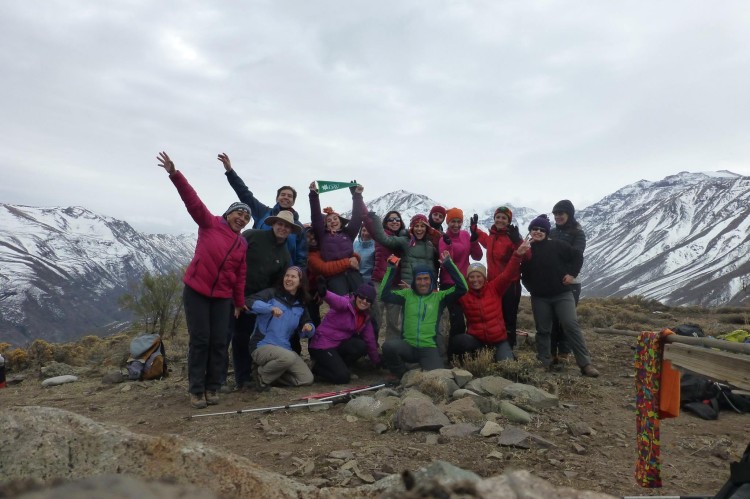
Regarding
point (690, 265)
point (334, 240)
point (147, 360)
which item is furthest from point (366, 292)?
point (690, 265)

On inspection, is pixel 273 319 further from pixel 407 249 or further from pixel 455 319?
pixel 455 319

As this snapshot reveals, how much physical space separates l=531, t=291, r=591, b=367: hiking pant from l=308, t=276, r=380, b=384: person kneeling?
2519 millimetres

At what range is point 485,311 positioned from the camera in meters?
6.98

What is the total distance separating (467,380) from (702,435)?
2.51 meters

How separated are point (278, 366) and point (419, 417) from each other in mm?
2445

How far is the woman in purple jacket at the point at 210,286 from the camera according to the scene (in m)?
5.49

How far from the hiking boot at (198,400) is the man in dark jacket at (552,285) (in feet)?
15.4

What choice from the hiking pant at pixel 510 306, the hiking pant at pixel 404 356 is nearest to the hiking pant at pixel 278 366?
the hiking pant at pixel 404 356

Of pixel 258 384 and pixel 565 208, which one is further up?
pixel 565 208

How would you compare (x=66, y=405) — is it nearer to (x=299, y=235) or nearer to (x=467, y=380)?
(x=299, y=235)

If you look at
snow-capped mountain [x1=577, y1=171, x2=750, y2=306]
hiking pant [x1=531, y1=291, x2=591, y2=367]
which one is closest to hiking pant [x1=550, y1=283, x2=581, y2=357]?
hiking pant [x1=531, y1=291, x2=591, y2=367]

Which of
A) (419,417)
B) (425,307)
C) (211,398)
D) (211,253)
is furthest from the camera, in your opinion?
(425,307)

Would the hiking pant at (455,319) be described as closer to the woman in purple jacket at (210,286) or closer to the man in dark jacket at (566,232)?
the man in dark jacket at (566,232)

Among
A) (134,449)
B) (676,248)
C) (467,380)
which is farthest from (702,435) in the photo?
(676,248)
